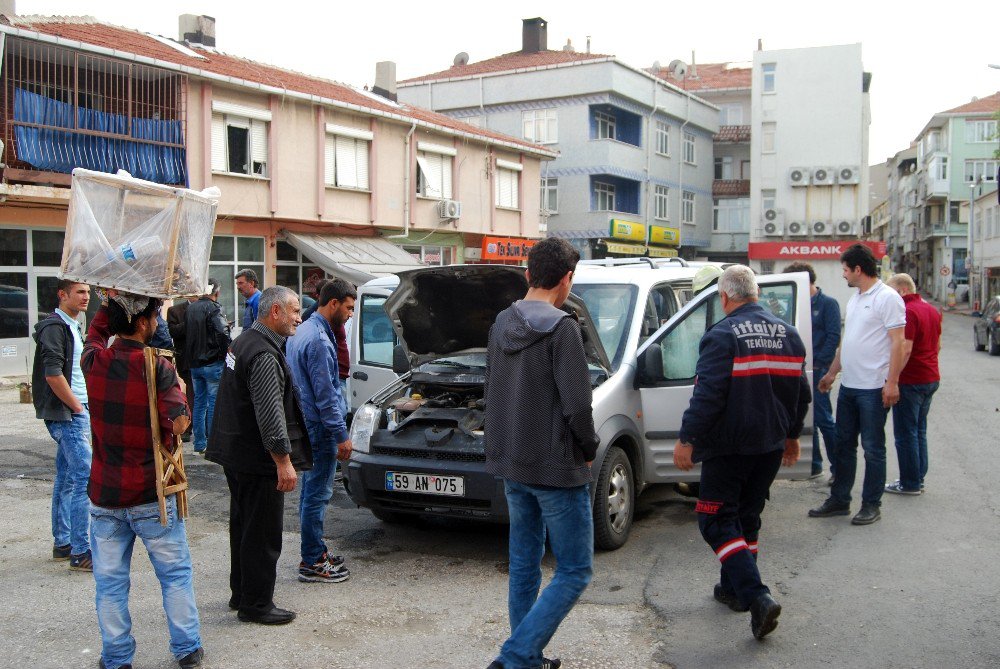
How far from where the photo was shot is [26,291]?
1742 cm

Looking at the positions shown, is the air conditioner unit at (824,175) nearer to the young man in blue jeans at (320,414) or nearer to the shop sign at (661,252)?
the shop sign at (661,252)

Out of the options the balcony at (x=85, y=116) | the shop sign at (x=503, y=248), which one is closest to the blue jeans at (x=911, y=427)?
the balcony at (x=85, y=116)

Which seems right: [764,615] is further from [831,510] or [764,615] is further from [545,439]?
[831,510]

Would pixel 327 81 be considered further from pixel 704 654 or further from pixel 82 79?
pixel 704 654

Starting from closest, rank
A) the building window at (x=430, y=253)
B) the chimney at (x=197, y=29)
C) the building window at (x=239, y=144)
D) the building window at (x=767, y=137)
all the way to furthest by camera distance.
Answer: the building window at (x=239, y=144) < the chimney at (x=197, y=29) < the building window at (x=430, y=253) < the building window at (x=767, y=137)

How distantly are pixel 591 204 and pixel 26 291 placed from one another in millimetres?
25645

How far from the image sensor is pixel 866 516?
6.44 m

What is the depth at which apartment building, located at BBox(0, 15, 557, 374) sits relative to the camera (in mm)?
17078

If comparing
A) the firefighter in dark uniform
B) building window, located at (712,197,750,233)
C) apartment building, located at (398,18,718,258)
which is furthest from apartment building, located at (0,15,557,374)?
building window, located at (712,197,750,233)

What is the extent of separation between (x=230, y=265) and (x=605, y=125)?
22924 mm

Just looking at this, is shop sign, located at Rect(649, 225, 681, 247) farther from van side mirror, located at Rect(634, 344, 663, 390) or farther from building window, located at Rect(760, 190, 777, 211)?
van side mirror, located at Rect(634, 344, 663, 390)

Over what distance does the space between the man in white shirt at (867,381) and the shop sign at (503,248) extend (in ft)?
76.2

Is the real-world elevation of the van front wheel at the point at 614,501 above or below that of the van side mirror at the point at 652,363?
below

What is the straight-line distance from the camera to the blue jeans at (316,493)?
17.6ft
